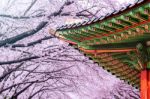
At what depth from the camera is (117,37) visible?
4.77m

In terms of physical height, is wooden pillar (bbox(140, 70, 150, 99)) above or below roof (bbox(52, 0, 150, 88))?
below

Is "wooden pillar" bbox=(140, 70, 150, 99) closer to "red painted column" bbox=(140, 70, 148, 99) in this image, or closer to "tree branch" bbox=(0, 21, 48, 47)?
"red painted column" bbox=(140, 70, 148, 99)

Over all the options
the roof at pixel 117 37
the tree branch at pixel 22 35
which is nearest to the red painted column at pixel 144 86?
the roof at pixel 117 37

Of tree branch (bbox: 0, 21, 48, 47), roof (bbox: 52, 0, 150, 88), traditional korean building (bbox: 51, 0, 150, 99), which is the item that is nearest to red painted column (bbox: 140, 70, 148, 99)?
traditional korean building (bbox: 51, 0, 150, 99)

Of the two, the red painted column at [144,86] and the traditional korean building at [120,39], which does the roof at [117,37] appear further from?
the red painted column at [144,86]

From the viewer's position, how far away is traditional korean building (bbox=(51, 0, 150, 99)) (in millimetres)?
4062

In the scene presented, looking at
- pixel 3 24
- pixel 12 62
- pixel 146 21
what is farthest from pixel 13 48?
pixel 146 21

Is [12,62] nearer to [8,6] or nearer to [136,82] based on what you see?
[8,6]

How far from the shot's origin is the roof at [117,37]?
4043mm

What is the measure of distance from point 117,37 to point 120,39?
60 millimetres

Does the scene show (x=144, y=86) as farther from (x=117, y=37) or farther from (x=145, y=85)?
(x=117, y=37)

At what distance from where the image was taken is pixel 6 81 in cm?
1481

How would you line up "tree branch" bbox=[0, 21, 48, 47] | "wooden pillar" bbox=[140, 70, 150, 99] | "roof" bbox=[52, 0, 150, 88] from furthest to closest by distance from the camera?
"tree branch" bbox=[0, 21, 48, 47], "wooden pillar" bbox=[140, 70, 150, 99], "roof" bbox=[52, 0, 150, 88]

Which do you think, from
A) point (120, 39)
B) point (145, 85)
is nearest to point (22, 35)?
point (120, 39)
